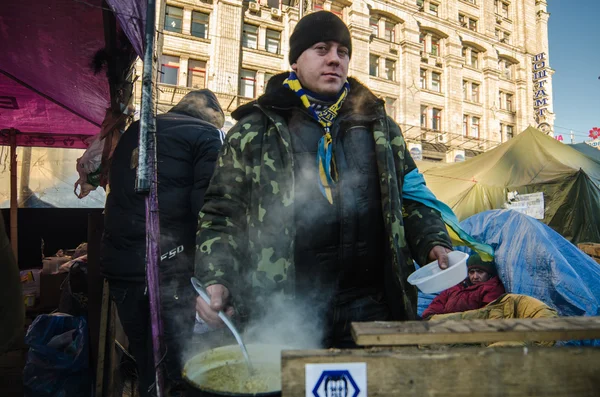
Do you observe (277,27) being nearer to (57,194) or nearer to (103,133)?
(57,194)

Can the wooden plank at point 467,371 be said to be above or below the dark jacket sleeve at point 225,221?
below

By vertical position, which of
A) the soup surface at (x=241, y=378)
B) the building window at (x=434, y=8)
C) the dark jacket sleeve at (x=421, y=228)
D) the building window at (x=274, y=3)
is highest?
the building window at (x=434, y=8)

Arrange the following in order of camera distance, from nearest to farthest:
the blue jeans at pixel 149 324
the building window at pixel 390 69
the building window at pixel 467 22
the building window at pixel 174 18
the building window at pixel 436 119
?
the blue jeans at pixel 149 324 < the building window at pixel 174 18 < the building window at pixel 390 69 < the building window at pixel 436 119 < the building window at pixel 467 22

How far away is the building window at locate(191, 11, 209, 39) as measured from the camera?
18578mm

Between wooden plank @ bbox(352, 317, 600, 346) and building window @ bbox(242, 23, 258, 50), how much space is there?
69.3 feet

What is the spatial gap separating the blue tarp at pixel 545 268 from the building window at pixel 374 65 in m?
21.3

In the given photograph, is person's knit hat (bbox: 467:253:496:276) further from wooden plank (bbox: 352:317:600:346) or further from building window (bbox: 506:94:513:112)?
building window (bbox: 506:94:513:112)

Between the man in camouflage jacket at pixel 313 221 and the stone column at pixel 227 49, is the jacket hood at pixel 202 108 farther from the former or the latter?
the stone column at pixel 227 49

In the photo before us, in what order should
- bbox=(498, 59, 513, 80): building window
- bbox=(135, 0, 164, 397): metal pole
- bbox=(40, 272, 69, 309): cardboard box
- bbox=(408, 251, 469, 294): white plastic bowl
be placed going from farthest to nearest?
bbox=(498, 59, 513, 80): building window < bbox=(40, 272, 69, 309): cardboard box < bbox=(135, 0, 164, 397): metal pole < bbox=(408, 251, 469, 294): white plastic bowl

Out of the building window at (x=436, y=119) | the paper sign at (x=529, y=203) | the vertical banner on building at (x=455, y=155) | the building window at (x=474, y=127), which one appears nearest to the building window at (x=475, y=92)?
the building window at (x=474, y=127)

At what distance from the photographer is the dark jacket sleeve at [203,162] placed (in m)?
2.04

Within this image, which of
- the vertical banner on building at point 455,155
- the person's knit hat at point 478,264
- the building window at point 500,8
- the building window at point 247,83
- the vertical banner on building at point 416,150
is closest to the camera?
the person's knit hat at point 478,264

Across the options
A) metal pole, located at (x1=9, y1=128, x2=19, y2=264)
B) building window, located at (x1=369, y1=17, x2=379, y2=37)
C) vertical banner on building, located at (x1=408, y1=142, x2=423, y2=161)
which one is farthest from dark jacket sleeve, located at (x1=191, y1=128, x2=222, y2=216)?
building window, located at (x1=369, y1=17, x2=379, y2=37)

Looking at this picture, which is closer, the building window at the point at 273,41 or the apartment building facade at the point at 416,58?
the apartment building facade at the point at 416,58
